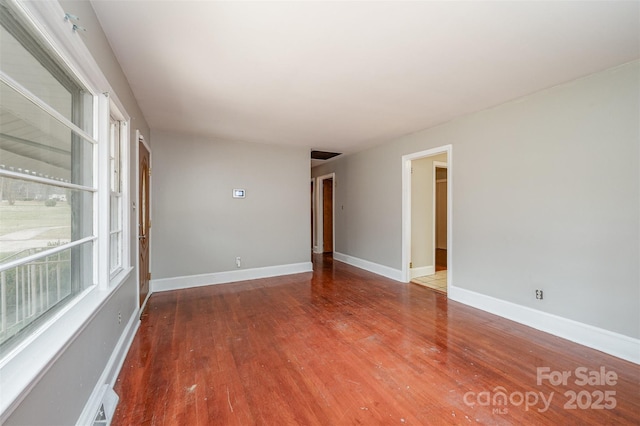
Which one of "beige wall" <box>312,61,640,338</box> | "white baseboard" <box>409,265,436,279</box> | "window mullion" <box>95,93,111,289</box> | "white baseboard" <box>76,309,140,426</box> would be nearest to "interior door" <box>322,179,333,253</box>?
"white baseboard" <box>409,265,436,279</box>

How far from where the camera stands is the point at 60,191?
1.42 metres

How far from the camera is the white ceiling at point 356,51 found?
1602 millimetres

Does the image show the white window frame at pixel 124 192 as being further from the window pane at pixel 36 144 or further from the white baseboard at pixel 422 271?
the white baseboard at pixel 422 271

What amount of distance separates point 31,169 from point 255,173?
3570 millimetres

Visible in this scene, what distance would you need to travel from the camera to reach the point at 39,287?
1.26 m

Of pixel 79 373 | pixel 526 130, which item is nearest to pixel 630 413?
pixel 526 130

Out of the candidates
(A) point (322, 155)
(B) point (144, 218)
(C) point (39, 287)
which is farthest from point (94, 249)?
(A) point (322, 155)

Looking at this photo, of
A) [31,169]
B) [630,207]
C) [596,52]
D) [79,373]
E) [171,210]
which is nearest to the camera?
[31,169]

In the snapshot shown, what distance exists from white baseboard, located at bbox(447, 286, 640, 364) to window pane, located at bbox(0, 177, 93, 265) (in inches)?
153

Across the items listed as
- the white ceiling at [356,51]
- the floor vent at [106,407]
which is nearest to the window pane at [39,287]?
the floor vent at [106,407]

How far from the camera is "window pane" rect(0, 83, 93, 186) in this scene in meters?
0.99

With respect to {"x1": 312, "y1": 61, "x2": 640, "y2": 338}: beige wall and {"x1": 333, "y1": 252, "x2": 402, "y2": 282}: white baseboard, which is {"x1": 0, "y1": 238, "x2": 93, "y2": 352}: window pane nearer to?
{"x1": 312, "y1": 61, "x2": 640, "y2": 338}: beige wall

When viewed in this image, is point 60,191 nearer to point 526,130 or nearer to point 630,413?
point 630,413

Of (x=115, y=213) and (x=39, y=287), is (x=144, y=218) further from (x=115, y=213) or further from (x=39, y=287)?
(x=39, y=287)
